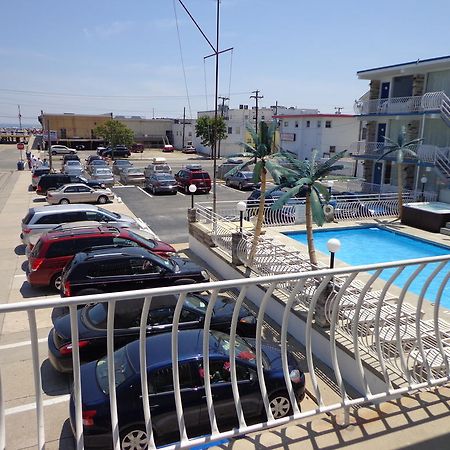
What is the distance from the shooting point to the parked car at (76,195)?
24172 millimetres

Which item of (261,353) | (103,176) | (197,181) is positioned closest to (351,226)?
(197,181)

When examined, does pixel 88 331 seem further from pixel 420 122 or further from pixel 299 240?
pixel 420 122

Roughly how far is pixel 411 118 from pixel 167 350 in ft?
82.0

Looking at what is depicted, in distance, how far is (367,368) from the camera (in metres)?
6.86

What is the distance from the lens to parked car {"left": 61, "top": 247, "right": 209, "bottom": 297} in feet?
32.1

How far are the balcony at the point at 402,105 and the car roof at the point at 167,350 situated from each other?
73.3ft

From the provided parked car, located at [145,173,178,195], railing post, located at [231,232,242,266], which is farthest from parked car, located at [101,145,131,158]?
railing post, located at [231,232,242,266]

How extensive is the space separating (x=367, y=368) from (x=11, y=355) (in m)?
6.52

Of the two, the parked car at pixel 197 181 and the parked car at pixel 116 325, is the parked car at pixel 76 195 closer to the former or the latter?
the parked car at pixel 197 181

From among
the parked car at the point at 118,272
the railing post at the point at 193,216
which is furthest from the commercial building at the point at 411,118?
the parked car at the point at 118,272

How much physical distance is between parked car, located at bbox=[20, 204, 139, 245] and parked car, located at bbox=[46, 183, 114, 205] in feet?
29.7

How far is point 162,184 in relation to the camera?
2998cm

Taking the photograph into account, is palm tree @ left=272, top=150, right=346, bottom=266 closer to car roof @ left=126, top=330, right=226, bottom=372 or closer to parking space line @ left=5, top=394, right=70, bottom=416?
car roof @ left=126, top=330, right=226, bottom=372

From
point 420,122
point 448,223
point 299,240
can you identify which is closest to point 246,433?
point 299,240
